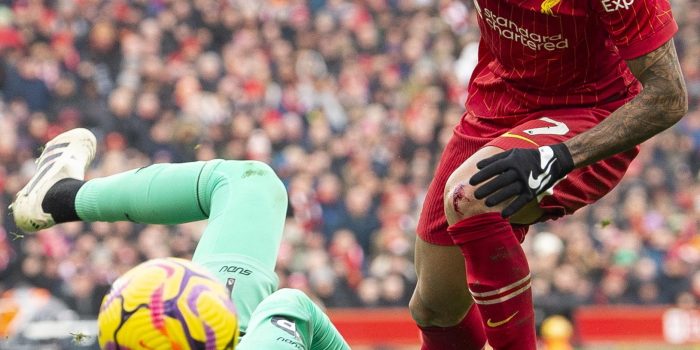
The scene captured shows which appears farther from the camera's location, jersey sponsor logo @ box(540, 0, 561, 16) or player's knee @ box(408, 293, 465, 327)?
player's knee @ box(408, 293, 465, 327)

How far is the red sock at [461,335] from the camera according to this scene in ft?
19.1

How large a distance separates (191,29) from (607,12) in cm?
1264

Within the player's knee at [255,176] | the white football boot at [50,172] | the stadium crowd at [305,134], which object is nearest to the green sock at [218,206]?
the player's knee at [255,176]

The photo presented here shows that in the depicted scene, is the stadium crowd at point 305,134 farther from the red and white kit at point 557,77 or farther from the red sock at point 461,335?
the red and white kit at point 557,77

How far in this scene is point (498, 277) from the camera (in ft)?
15.4

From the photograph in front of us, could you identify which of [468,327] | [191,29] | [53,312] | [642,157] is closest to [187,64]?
[191,29]

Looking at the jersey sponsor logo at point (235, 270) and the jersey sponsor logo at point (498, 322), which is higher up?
the jersey sponsor logo at point (235, 270)

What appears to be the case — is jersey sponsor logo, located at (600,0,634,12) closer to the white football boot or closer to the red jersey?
the red jersey

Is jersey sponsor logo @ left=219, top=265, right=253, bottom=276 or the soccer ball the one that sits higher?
the soccer ball

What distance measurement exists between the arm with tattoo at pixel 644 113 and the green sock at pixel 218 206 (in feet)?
3.94

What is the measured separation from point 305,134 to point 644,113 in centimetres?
1139

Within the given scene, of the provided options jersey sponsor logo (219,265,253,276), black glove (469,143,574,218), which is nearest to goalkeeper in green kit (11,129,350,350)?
jersey sponsor logo (219,265,253,276)

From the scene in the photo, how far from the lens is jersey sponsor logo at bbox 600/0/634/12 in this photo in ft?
15.1

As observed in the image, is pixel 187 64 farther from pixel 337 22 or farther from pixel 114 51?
pixel 337 22
